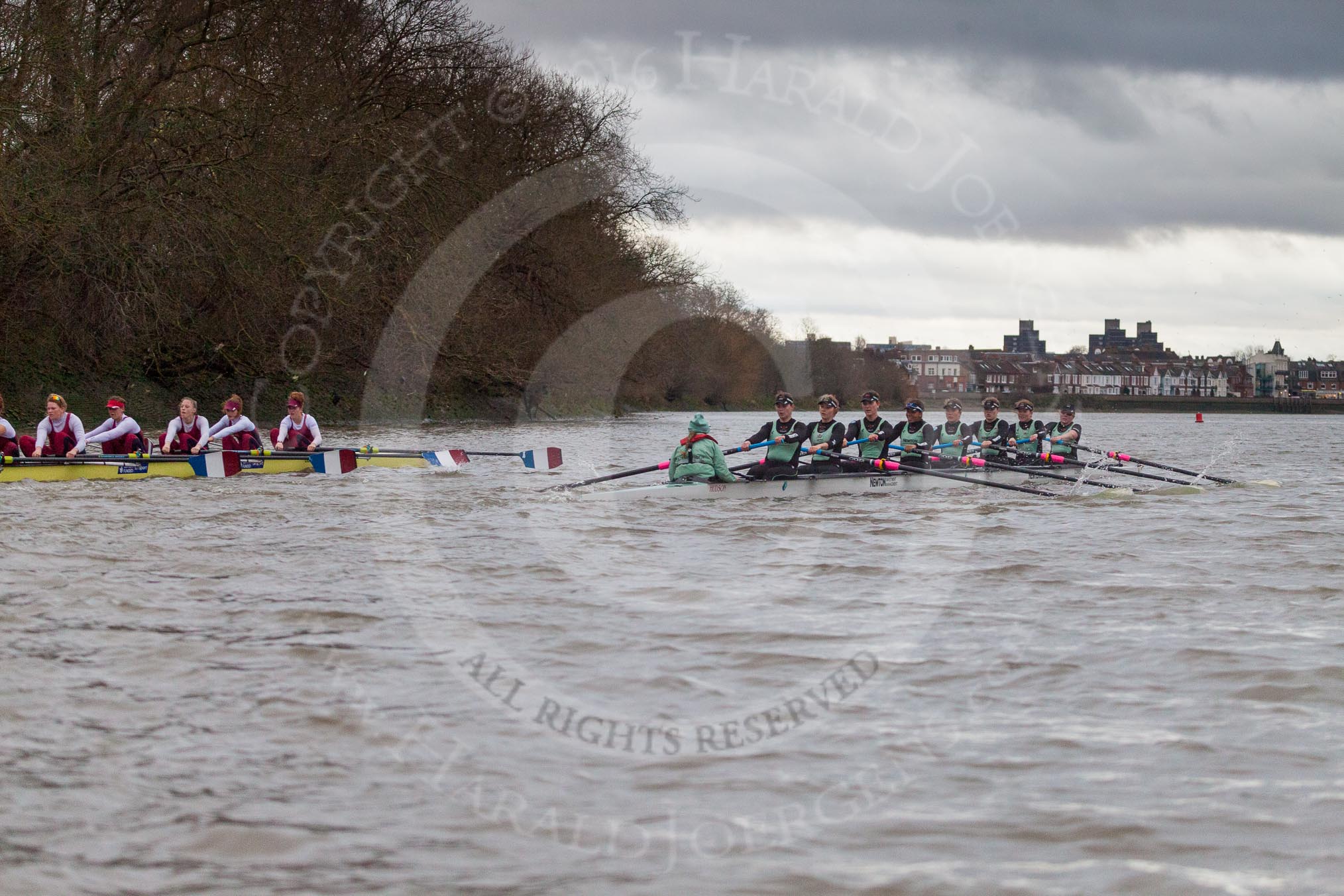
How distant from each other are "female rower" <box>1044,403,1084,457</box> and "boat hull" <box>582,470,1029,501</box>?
3112 mm

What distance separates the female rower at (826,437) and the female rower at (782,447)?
6.3 inches

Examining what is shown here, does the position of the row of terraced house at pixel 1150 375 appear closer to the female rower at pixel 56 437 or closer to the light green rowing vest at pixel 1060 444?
the light green rowing vest at pixel 1060 444

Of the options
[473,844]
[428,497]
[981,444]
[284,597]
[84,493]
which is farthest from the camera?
[981,444]

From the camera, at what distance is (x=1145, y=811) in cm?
462

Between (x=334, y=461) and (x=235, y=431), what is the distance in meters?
1.54

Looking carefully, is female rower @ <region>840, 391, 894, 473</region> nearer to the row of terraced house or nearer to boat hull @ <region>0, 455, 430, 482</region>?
boat hull @ <region>0, 455, 430, 482</region>

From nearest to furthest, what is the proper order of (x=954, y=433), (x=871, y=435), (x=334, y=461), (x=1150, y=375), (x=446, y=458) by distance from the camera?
(x=871, y=435) → (x=334, y=461) → (x=446, y=458) → (x=954, y=433) → (x=1150, y=375)

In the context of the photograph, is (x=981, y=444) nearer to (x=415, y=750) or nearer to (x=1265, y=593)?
(x=1265, y=593)

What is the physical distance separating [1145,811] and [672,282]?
1431 inches

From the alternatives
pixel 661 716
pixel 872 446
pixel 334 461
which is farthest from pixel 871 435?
pixel 661 716

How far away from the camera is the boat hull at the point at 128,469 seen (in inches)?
604

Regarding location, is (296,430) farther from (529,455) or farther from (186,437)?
(529,455)

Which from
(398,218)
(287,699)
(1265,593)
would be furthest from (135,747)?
(398,218)

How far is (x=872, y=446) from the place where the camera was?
16969 mm
